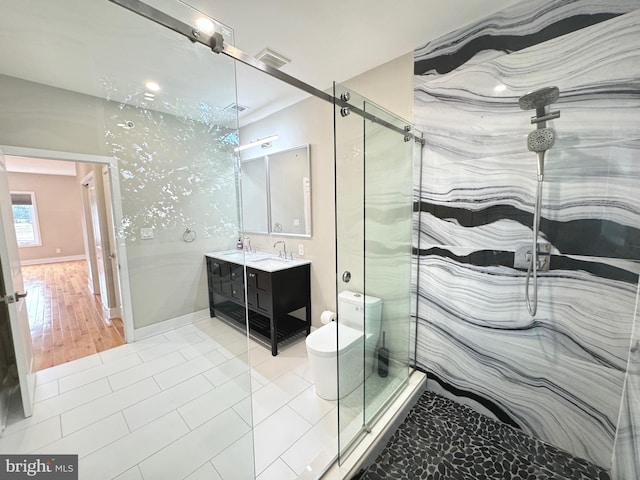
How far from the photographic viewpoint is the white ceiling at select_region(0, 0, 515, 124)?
1499 mm

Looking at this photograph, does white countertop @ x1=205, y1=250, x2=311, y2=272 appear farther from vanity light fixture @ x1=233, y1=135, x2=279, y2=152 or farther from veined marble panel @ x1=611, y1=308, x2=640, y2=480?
veined marble panel @ x1=611, y1=308, x2=640, y2=480

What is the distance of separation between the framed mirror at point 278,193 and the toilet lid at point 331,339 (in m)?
1.18

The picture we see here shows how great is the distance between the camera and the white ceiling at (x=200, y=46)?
1499 millimetres

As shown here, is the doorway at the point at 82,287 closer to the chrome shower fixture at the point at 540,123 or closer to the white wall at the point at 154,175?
the white wall at the point at 154,175

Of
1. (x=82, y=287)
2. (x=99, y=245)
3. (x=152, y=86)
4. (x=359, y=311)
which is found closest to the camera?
(x=359, y=311)

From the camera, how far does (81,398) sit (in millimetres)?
1957

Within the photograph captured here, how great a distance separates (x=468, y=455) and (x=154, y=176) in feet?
11.2

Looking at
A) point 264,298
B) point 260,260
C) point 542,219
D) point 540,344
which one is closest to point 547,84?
point 542,219

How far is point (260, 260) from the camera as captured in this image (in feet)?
10.1

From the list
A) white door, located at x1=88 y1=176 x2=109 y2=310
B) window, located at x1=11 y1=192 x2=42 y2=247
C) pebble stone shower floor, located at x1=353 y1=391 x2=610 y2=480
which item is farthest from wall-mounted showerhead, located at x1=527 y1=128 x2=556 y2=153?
window, located at x1=11 y1=192 x2=42 y2=247

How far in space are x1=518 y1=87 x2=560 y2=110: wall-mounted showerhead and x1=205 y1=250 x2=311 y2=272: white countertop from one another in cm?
225

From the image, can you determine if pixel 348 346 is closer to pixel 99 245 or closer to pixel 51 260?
pixel 99 245

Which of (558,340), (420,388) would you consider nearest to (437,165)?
(558,340)

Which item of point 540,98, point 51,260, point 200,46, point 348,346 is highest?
point 200,46
